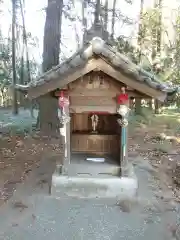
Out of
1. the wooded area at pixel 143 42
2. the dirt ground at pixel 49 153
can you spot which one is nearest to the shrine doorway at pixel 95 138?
the dirt ground at pixel 49 153

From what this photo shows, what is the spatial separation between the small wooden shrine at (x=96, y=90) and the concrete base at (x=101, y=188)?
0.24 metres

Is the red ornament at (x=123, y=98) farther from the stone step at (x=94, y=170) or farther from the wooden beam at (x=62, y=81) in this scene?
the stone step at (x=94, y=170)

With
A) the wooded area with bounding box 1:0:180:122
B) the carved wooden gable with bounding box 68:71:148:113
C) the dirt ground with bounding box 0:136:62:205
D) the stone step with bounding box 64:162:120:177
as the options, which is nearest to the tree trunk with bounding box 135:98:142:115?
the wooded area with bounding box 1:0:180:122

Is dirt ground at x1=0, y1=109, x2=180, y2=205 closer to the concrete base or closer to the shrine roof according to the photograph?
the concrete base

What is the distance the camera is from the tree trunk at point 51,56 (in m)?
10.8

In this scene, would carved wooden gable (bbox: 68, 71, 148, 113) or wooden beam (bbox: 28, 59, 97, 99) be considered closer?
wooden beam (bbox: 28, 59, 97, 99)

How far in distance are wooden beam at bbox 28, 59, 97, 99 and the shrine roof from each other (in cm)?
3

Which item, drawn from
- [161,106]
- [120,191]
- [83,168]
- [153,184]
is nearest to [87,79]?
[83,168]

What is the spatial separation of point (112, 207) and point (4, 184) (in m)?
2.61

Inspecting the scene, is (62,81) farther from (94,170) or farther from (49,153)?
(49,153)

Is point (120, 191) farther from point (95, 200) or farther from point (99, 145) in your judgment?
point (99, 145)

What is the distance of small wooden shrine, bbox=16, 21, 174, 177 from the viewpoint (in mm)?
4988

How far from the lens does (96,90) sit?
5.50 metres

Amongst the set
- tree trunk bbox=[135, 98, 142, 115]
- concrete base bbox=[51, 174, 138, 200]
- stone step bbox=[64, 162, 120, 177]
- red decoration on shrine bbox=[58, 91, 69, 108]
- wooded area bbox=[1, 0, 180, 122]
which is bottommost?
concrete base bbox=[51, 174, 138, 200]
